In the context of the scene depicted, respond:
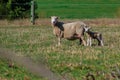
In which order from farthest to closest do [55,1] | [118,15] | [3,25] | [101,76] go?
[55,1] < [118,15] < [3,25] < [101,76]

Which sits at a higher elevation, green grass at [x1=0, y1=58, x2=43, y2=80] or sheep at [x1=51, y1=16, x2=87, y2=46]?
green grass at [x1=0, y1=58, x2=43, y2=80]

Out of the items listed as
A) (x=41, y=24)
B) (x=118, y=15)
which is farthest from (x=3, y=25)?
(x=118, y=15)

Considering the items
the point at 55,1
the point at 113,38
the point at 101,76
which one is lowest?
the point at 55,1

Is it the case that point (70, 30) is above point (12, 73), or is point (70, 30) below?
below

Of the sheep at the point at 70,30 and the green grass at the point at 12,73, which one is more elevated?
the green grass at the point at 12,73

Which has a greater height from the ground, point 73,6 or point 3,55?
point 3,55

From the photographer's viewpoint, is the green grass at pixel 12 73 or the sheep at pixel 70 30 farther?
the sheep at pixel 70 30

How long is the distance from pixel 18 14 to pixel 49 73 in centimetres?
2595

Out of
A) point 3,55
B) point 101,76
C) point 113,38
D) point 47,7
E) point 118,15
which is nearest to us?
point 3,55

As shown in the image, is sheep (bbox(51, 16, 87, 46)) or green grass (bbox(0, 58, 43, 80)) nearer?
green grass (bbox(0, 58, 43, 80))

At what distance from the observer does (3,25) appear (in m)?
24.3

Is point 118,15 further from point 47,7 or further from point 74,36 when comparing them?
point 74,36

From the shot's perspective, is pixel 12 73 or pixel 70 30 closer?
pixel 12 73

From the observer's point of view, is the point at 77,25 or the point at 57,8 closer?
the point at 77,25
